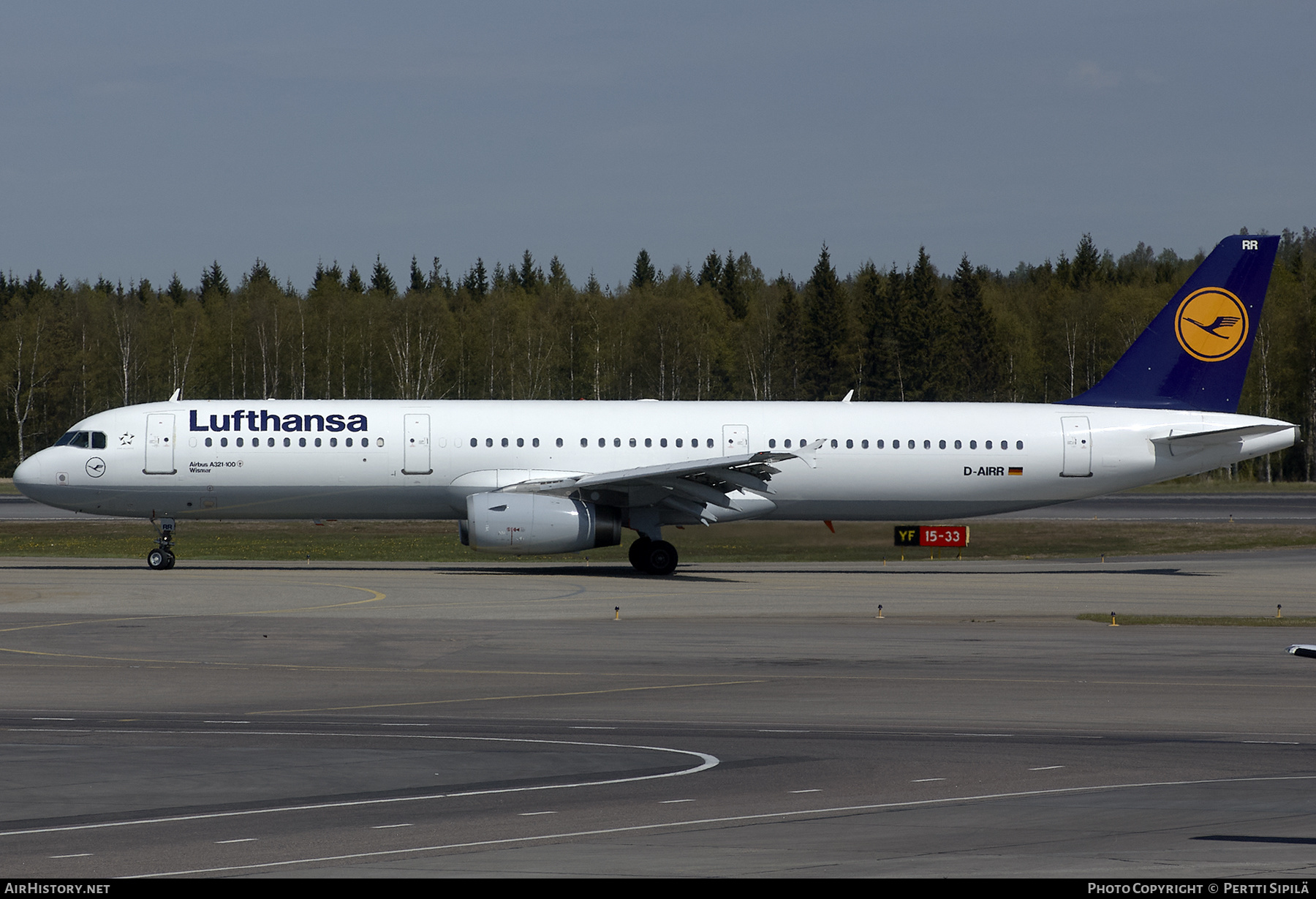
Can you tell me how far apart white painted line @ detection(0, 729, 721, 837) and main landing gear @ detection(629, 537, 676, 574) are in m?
21.6

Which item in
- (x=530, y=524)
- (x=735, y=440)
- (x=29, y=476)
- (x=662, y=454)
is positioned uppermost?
(x=735, y=440)

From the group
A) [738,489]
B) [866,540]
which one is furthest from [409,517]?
[866,540]

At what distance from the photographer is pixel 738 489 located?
36.8 m

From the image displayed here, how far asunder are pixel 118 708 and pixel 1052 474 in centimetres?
2776

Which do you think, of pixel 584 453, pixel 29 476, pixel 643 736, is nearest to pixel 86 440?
pixel 29 476

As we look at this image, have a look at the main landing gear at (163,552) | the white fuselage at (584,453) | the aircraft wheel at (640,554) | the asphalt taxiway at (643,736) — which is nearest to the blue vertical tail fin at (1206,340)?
the white fuselage at (584,453)

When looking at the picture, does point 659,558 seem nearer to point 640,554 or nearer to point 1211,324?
point 640,554

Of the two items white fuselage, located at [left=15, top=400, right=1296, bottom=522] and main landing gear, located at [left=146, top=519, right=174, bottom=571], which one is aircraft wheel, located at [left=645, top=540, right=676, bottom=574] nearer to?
white fuselage, located at [left=15, top=400, right=1296, bottom=522]

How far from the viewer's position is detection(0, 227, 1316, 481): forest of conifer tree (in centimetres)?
10738

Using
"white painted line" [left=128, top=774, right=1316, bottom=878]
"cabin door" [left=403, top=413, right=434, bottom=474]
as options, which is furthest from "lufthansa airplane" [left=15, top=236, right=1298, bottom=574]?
"white painted line" [left=128, top=774, right=1316, bottom=878]

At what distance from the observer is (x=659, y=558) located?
37.0 meters

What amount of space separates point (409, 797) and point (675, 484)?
23.6m

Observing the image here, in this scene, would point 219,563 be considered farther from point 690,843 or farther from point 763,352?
point 763,352

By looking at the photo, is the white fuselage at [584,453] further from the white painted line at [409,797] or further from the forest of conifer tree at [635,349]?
the forest of conifer tree at [635,349]
